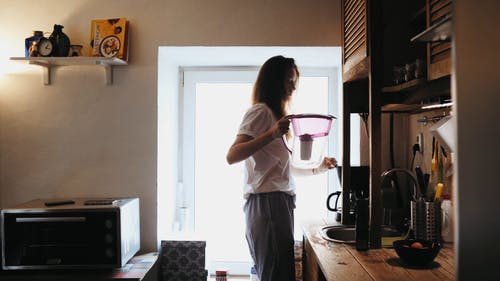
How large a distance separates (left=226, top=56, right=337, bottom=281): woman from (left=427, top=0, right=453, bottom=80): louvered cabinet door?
682mm

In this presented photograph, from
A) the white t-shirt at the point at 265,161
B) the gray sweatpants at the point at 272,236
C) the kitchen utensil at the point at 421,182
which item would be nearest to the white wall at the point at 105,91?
the white t-shirt at the point at 265,161

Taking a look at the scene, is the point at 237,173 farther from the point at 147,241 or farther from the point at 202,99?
the point at 147,241

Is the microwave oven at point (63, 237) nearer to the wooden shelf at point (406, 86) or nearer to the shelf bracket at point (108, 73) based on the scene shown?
the shelf bracket at point (108, 73)

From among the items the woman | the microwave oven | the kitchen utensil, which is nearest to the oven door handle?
the microwave oven

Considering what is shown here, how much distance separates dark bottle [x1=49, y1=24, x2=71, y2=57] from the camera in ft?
7.47

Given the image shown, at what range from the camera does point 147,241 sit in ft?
7.84

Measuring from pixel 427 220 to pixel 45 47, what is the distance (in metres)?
2.07

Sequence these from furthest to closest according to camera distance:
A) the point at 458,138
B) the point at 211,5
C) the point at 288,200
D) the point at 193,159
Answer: the point at 193,159
the point at 211,5
the point at 288,200
the point at 458,138

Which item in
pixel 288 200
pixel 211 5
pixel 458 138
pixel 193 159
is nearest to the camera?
pixel 458 138

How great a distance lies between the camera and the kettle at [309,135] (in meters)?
1.70

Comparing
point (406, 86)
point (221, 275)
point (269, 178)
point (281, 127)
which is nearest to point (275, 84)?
point (281, 127)

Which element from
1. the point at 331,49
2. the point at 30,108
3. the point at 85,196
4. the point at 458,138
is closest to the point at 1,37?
the point at 30,108

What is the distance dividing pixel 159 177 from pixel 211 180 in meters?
0.50

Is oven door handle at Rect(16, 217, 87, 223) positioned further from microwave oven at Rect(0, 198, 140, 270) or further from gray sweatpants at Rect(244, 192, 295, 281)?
gray sweatpants at Rect(244, 192, 295, 281)
